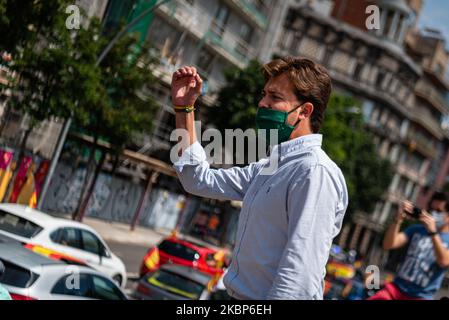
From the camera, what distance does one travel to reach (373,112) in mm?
66188

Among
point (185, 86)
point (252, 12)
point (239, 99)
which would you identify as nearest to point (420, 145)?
point (252, 12)

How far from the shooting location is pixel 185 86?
3004 millimetres

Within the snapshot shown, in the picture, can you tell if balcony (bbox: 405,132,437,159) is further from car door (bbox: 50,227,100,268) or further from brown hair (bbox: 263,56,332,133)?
brown hair (bbox: 263,56,332,133)

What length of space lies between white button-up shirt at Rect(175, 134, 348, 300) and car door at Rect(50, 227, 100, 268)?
10556 millimetres

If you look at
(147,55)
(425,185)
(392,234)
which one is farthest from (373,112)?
(392,234)

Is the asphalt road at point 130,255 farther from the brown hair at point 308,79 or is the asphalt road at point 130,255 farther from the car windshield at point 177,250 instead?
the brown hair at point 308,79

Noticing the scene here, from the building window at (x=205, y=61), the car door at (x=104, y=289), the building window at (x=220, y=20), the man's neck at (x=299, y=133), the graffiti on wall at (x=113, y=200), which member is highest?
the building window at (x=220, y=20)

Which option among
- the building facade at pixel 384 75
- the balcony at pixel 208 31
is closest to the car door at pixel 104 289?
the balcony at pixel 208 31

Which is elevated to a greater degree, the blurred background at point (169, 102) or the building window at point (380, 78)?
the building window at point (380, 78)

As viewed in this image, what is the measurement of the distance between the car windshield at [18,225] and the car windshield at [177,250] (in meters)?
6.09

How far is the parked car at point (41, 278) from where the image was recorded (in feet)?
27.2
